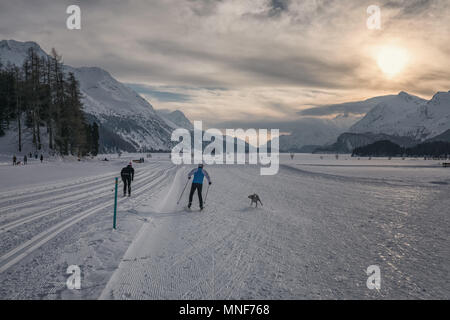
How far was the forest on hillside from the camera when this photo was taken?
49188 mm

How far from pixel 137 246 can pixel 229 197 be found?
368 inches

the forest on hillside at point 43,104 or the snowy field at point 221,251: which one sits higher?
the forest on hillside at point 43,104

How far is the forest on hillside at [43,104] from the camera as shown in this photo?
49.2 m

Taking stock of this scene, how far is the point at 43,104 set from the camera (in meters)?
52.9

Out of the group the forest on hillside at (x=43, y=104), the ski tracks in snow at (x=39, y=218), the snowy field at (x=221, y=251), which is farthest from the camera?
the forest on hillside at (x=43, y=104)

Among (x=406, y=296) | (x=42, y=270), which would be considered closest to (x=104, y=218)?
(x=42, y=270)

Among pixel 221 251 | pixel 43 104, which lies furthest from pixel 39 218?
pixel 43 104

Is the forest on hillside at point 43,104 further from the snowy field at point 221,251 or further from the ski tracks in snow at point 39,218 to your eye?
the snowy field at point 221,251

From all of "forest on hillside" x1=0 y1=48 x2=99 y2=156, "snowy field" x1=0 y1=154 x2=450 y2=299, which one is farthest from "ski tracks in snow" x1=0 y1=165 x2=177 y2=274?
"forest on hillside" x1=0 y1=48 x2=99 y2=156

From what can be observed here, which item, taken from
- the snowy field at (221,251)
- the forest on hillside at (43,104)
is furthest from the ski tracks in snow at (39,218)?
the forest on hillside at (43,104)

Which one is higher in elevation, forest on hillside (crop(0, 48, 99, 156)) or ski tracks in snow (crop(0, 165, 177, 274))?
forest on hillside (crop(0, 48, 99, 156))

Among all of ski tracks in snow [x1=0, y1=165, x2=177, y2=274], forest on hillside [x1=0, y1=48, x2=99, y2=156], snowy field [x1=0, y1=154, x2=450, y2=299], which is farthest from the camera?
forest on hillside [x1=0, y1=48, x2=99, y2=156]

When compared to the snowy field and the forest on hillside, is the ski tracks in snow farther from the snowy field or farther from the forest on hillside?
the forest on hillside
